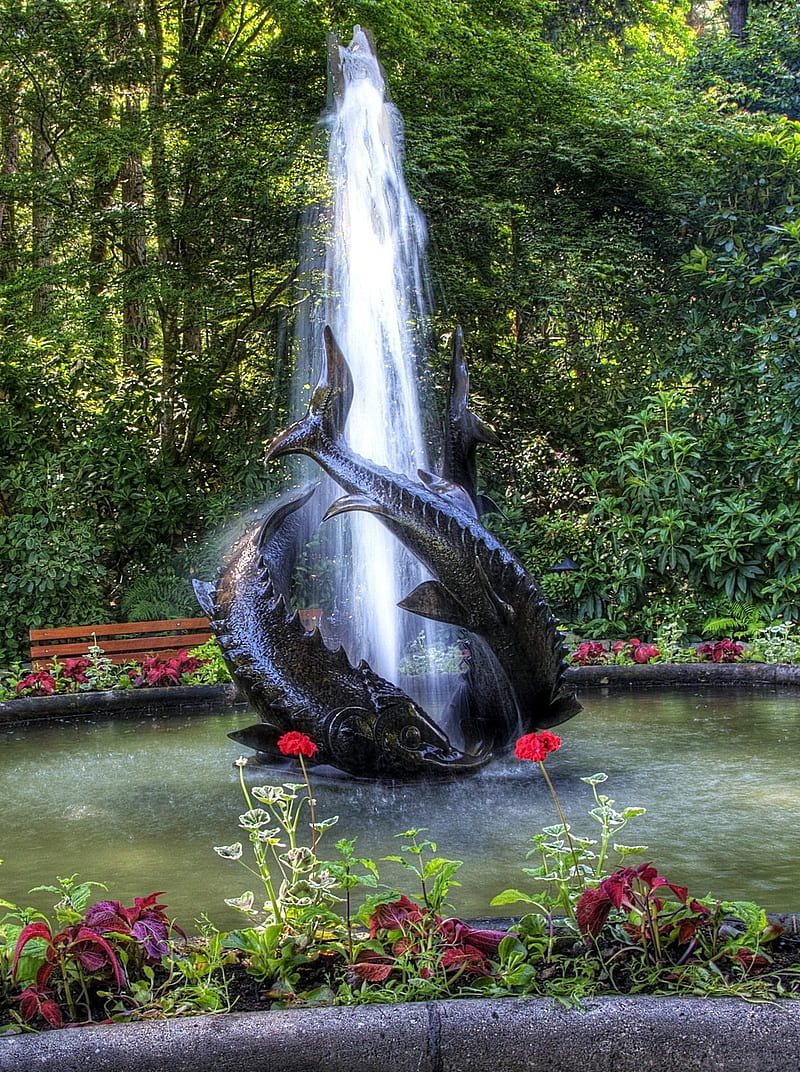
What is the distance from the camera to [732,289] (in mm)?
11641

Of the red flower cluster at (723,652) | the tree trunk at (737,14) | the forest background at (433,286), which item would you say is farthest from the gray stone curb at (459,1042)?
the tree trunk at (737,14)

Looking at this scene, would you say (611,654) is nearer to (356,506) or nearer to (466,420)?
(466,420)

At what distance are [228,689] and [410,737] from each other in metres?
2.80

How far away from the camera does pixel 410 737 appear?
4.78m

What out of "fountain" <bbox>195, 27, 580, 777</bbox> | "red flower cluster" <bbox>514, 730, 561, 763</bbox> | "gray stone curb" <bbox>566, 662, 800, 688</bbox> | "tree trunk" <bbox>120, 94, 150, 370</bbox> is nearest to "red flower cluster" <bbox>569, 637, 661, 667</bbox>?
"gray stone curb" <bbox>566, 662, 800, 688</bbox>

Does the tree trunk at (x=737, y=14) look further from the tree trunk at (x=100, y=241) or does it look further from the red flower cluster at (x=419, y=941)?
the red flower cluster at (x=419, y=941)

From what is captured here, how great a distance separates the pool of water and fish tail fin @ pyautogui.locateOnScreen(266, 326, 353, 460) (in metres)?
1.60

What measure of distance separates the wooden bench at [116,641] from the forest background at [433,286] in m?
1.26

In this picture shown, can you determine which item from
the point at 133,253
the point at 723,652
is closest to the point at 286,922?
the point at 723,652

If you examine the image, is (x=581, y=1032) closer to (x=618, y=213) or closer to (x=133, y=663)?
(x=133, y=663)

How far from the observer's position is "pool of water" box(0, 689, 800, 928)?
11.7ft

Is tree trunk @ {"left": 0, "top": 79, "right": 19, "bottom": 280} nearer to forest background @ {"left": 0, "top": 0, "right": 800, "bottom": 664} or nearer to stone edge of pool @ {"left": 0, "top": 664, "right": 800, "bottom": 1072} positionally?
forest background @ {"left": 0, "top": 0, "right": 800, "bottom": 664}

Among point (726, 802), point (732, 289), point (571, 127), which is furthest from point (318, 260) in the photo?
point (726, 802)

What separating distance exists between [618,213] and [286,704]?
982 centimetres
